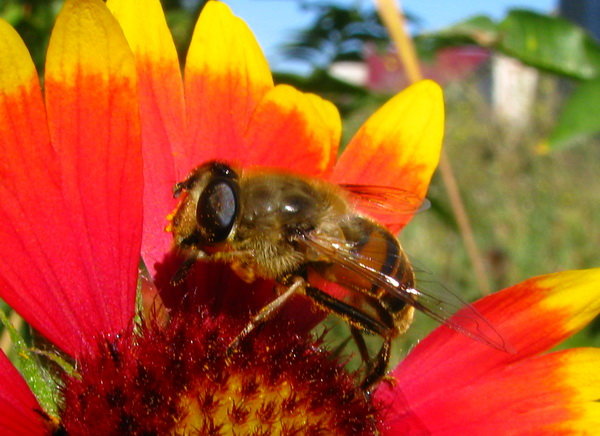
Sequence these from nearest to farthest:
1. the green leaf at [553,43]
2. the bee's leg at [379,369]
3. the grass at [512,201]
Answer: the bee's leg at [379,369], the green leaf at [553,43], the grass at [512,201]

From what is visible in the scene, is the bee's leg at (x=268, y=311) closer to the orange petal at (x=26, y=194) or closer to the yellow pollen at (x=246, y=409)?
the yellow pollen at (x=246, y=409)

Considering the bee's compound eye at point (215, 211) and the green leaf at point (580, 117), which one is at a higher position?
the bee's compound eye at point (215, 211)

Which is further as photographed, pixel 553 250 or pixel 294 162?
pixel 553 250

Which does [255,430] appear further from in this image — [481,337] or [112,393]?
[481,337]

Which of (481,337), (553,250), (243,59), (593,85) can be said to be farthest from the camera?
(553,250)

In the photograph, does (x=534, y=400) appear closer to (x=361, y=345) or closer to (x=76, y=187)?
(x=361, y=345)

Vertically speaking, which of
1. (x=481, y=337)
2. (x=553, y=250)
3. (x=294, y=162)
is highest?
(x=294, y=162)

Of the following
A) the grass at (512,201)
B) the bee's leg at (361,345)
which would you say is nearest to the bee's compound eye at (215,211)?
the bee's leg at (361,345)

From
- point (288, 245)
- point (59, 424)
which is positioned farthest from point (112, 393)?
point (288, 245)
